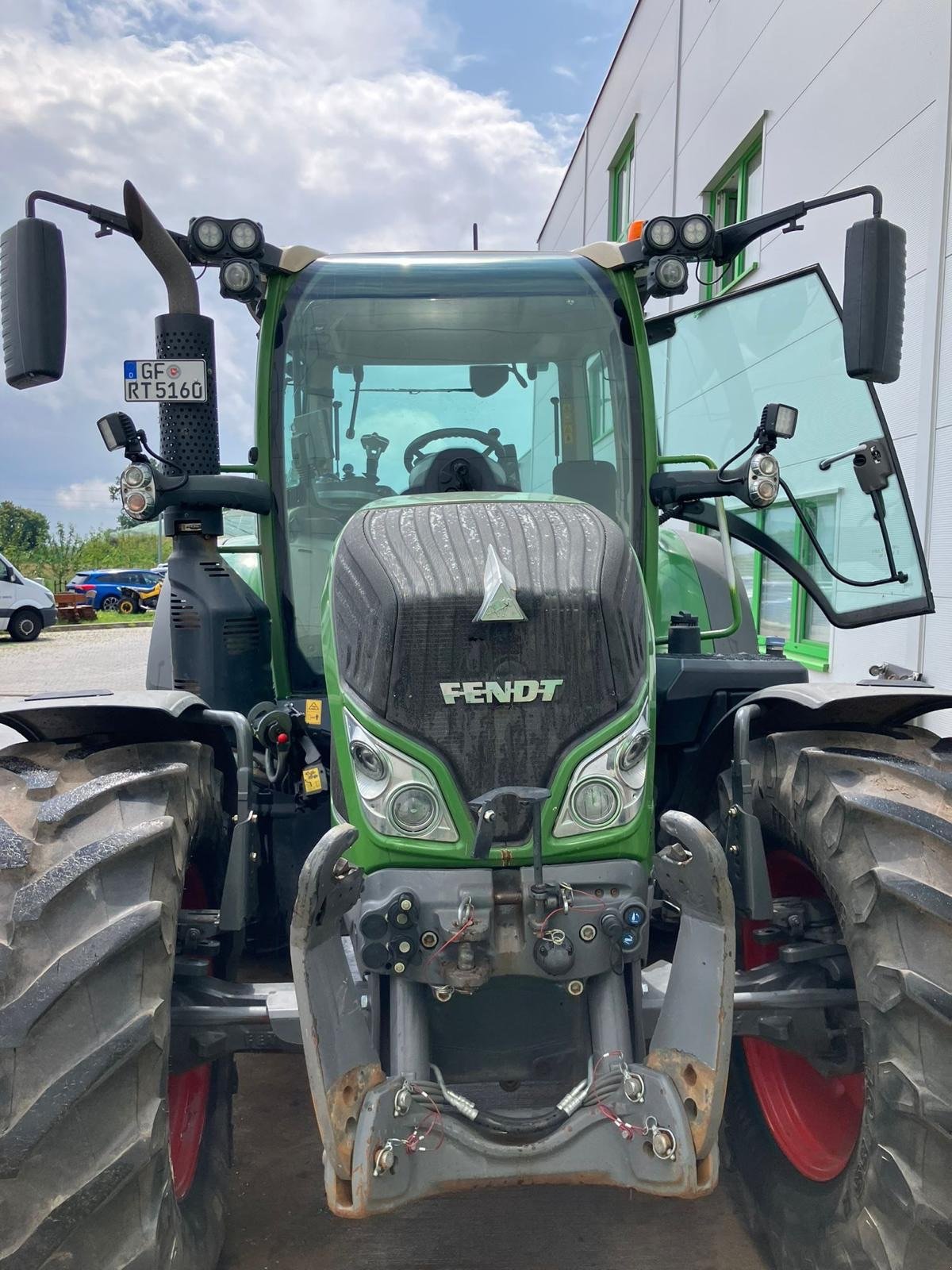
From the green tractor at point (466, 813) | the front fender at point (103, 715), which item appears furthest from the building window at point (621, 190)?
the front fender at point (103, 715)

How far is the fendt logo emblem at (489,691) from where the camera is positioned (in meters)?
2.23

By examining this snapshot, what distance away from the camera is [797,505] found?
3461 mm

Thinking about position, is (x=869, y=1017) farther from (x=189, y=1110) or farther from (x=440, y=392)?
(x=440, y=392)

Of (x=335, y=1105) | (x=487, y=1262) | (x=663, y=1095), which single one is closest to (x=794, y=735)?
(x=663, y=1095)

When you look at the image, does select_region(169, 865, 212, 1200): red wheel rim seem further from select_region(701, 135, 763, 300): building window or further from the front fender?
select_region(701, 135, 763, 300): building window

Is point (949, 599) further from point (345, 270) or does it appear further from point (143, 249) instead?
point (143, 249)

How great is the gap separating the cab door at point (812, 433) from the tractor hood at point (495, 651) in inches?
54.9

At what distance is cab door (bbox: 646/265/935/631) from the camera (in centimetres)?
359

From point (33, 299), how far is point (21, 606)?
21.9 meters

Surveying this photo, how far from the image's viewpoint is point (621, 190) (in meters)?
17.6

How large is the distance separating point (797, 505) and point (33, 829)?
8.10 feet

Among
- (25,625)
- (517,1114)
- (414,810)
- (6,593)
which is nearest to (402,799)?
(414,810)

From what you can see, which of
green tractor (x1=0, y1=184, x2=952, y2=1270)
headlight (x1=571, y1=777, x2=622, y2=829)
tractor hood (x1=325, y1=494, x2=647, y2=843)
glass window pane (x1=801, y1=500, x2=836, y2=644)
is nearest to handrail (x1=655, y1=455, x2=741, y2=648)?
green tractor (x1=0, y1=184, x2=952, y2=1270)

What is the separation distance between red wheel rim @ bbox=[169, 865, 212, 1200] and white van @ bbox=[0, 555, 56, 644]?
21.6m
